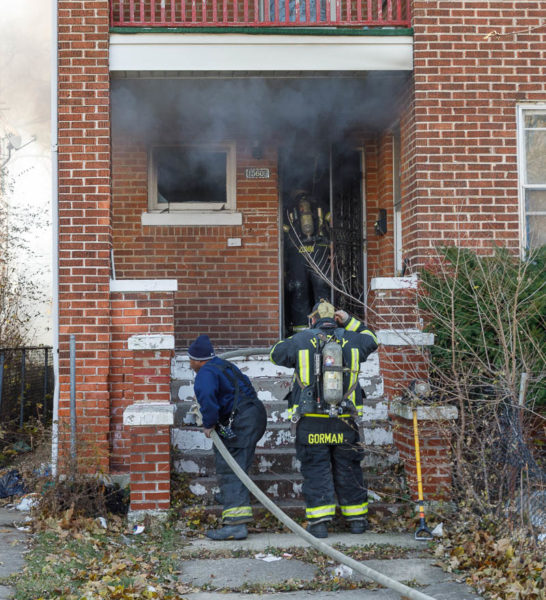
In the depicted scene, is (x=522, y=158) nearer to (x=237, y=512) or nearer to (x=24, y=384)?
(x=237, y=512)

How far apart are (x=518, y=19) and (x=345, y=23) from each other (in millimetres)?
1822

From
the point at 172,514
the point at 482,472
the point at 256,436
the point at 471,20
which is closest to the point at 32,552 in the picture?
the point at 172,514

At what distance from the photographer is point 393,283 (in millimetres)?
6848

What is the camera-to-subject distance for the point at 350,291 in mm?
9734

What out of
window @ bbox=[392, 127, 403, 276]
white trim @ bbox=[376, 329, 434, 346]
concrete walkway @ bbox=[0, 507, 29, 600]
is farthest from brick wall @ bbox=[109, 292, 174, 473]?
window @ bbox=[392, 127, 403, 276]

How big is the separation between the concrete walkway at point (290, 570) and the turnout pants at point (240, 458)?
243mm

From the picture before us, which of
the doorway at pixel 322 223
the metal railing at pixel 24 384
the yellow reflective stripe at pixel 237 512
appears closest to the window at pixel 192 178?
the doorway at pixel 322 223

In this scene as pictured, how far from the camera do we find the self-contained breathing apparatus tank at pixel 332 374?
5719mm

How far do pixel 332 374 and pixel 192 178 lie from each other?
4488mm

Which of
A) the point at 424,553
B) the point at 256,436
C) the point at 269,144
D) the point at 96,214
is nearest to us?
the point at 424,553

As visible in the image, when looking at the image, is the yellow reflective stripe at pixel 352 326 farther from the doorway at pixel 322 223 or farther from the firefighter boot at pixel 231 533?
the doorway at pixel 322 223

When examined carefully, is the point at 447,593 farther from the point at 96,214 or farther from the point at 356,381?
the point at 96,214

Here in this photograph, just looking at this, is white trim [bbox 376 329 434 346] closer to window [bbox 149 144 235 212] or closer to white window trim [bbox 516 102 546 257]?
white window trim [bbox 516 102 546 257]

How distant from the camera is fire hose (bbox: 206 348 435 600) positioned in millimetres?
4152
